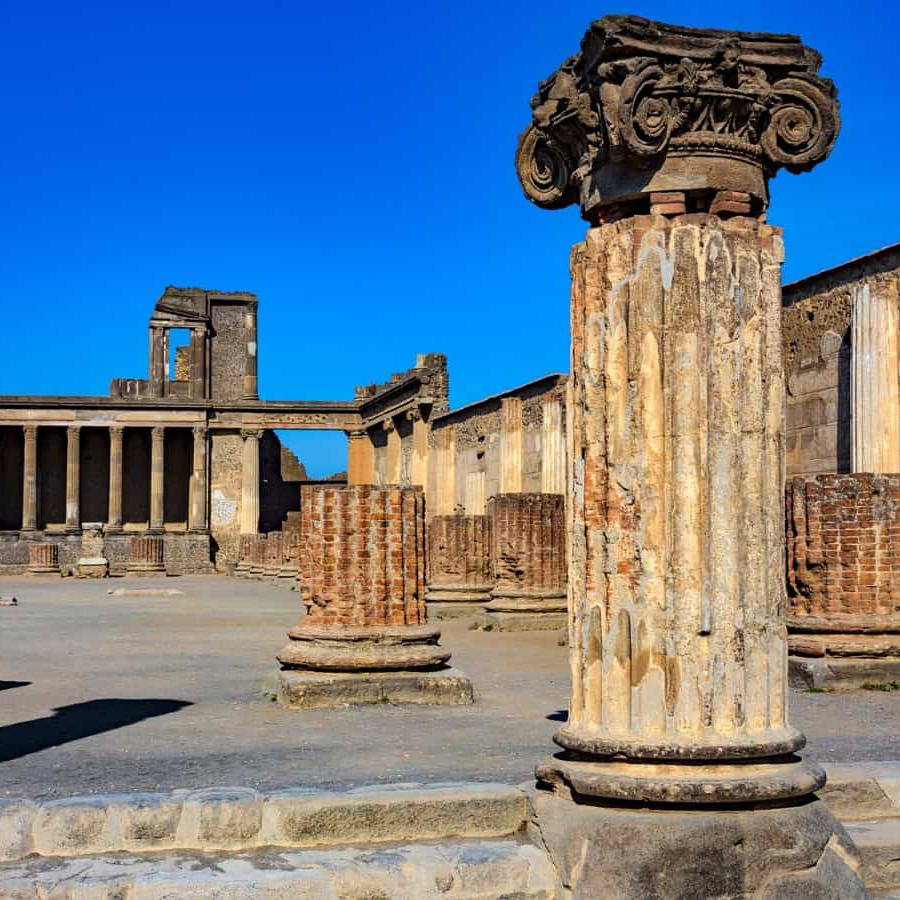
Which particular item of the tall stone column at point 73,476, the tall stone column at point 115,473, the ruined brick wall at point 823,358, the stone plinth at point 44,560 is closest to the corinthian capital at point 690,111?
the ruined brick wall at point 823,358

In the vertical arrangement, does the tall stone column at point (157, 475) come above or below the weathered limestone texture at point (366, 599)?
above

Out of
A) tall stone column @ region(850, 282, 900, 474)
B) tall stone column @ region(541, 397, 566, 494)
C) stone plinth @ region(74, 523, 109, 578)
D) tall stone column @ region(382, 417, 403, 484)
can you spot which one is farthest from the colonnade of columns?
tall stone column @ region(850, 282, 900, 474)

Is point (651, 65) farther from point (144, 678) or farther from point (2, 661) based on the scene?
point (2, 661)

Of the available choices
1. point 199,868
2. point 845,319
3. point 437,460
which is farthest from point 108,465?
point 199,868

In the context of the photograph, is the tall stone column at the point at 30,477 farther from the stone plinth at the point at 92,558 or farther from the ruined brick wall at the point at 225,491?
the stone plinth at the point at 92,558

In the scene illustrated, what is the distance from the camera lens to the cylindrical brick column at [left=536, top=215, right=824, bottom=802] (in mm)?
4086

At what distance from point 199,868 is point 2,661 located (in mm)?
7322

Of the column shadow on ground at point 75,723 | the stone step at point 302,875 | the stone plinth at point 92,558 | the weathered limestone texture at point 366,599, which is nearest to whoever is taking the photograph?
the stone step at point 302,875

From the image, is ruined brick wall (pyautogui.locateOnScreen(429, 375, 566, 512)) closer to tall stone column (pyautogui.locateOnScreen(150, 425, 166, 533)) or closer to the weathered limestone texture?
the weathered limestone texture

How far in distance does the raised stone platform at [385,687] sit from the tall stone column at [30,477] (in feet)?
120

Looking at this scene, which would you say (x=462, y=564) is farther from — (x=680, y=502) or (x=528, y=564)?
(x=680, y=502)

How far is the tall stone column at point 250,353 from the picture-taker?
4578cm

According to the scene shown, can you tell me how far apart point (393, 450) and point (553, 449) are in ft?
64.1

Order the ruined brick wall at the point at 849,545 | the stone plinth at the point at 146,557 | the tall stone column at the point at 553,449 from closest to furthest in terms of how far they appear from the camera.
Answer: the ruined brick wall at the point at 849,545 < the tall stone column at the point at 553,449 < the stone plinth at the point at 146,557
